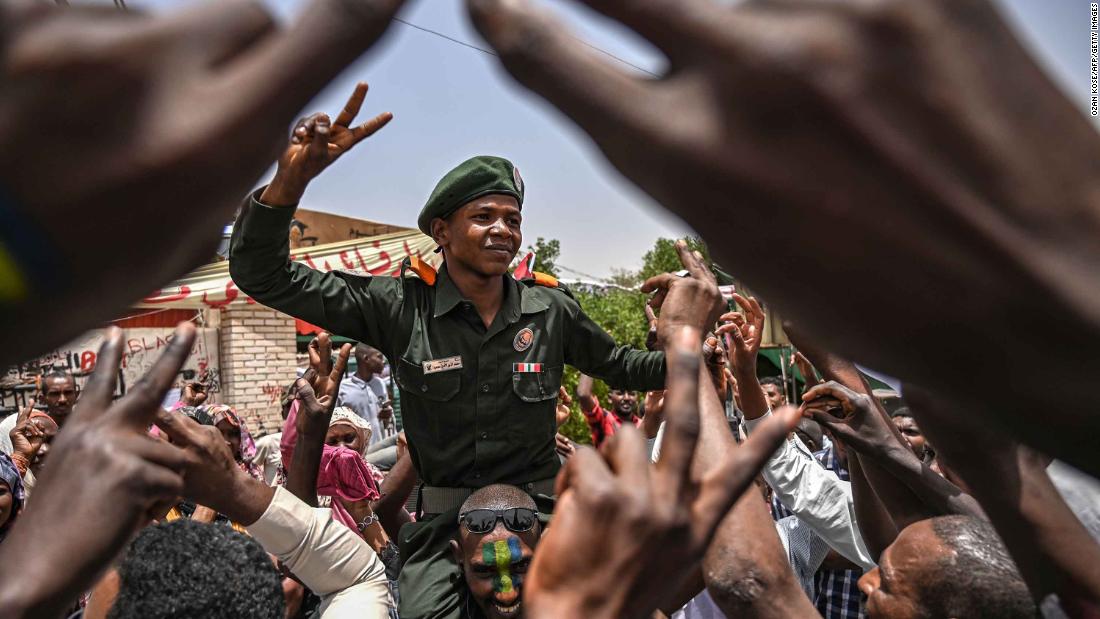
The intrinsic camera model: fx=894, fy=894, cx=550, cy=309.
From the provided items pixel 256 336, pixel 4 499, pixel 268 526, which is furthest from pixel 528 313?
pixel 256 336

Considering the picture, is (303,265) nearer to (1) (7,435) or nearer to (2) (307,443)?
(2) (307,443)

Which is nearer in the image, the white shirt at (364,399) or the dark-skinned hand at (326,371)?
the dark-skinned hand at (326,371)

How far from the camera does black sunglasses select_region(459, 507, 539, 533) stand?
2.91m

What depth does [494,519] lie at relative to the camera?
292cm

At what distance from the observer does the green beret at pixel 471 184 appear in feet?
10.6

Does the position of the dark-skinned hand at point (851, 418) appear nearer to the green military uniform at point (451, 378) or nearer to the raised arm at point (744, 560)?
the raised arm at point (744, 560)

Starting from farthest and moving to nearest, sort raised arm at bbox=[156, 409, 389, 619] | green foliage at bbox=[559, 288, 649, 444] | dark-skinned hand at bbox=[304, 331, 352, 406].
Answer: green foliage at bbox=[559, 288, 649, 444] < dark-skinned hand at bbox=[304, 331, 352, 406] < raised arm at bbox=[156, 409, 389, 619]

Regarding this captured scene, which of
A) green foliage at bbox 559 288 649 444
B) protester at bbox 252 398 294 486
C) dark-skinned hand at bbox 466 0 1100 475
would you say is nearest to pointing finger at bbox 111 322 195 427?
dark-skinned hand at bbox 466 0 1100 475

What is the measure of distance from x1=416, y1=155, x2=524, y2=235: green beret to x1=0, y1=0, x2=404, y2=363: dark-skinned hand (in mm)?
2401

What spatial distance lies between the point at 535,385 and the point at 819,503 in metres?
1.09

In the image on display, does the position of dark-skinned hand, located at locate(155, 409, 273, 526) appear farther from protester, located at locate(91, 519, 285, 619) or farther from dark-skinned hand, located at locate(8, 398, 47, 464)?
dark-skinned hand, located at locate(8, 398, 47, 464)

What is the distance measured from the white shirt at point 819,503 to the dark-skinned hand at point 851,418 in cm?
75

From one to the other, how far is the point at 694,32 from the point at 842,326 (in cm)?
28

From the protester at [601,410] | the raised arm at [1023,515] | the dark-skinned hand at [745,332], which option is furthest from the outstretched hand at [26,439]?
the raised arm at [1023,515]
